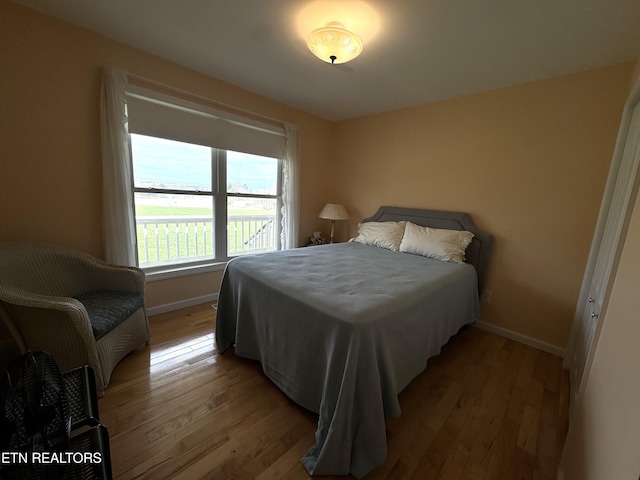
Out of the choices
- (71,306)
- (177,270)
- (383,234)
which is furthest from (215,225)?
(383,234)

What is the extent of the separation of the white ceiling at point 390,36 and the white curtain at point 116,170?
1.33ft

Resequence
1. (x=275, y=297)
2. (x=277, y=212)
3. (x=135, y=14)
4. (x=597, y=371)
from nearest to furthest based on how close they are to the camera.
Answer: (x=597, y=371) → (x=275, y=297) → (x=135, y=14) → (x=277, y=212)

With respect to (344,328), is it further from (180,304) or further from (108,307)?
(180,304)

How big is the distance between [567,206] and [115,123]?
148 inches

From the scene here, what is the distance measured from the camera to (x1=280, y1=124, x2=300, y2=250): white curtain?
3.32m

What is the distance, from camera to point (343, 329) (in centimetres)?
122

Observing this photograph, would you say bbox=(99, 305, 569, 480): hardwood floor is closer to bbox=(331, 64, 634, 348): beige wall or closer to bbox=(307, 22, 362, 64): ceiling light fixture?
bbox=(331, 64, 634, 348): beige wall

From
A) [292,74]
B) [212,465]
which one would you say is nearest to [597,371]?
[212,465]

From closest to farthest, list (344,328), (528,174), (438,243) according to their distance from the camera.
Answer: (344,328)
(528,174)
(438,243)

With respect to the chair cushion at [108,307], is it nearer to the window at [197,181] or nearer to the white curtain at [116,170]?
the white curtain at [116,170]

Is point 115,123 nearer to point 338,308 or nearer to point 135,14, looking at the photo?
point 135,14

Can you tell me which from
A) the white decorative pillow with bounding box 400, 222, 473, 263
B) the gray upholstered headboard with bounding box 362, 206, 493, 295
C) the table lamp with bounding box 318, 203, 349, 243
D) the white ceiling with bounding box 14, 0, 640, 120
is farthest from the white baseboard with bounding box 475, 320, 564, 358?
the white ceiling with bounding box 14, 0, 640, 120

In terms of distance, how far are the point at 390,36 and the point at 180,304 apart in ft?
9.96

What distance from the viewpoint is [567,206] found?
216 cm
